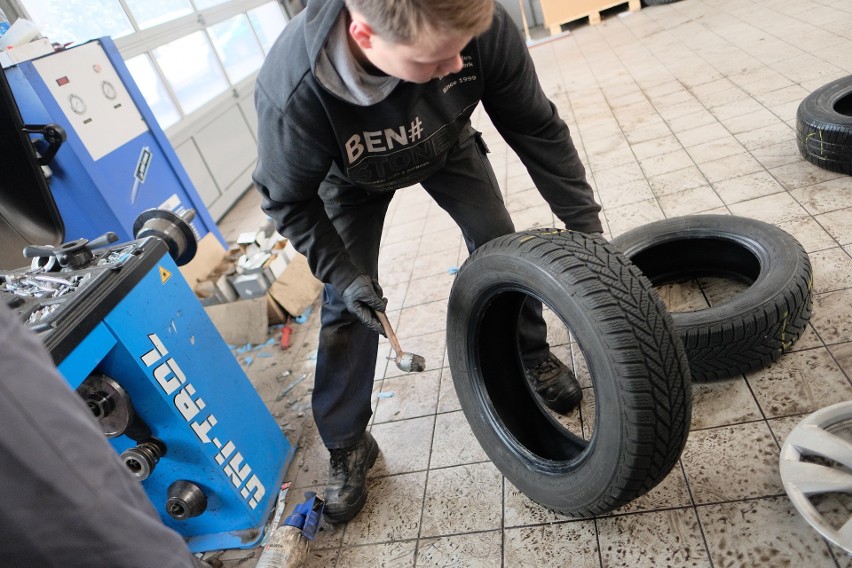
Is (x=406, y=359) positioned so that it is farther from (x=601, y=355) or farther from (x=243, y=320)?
(x=243, y=320)

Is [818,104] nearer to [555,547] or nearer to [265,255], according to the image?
[555,547]

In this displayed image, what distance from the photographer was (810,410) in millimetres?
1622

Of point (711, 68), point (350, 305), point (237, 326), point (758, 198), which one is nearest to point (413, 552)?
point (350, 305)

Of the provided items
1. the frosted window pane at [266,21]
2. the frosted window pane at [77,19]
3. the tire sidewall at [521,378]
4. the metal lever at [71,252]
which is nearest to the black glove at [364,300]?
the tire sidewall at [521,378]

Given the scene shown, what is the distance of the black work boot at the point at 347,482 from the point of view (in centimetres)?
183

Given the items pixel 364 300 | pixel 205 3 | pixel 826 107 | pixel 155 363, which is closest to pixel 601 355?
pixel 364 300

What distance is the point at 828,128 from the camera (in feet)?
7.98

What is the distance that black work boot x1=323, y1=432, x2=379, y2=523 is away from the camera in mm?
1835

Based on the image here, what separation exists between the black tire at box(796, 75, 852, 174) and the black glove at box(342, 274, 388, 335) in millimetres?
2123

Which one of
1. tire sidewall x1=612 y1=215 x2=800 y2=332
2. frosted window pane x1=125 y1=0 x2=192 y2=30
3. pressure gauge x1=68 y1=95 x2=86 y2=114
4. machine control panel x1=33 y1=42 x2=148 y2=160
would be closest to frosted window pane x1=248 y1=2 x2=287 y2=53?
frosted window pane x1=125 y1=0 x2=192 y2=30

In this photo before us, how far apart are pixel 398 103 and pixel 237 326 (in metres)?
2.10

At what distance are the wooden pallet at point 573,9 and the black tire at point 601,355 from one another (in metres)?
6.42

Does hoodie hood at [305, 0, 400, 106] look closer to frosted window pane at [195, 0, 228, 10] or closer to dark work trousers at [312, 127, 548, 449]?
dark work trousers at [312, 127, 548, 449]

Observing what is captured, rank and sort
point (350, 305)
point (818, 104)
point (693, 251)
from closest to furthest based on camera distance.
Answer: point (350, 305) < point (693, 251) < point (818, 104)
